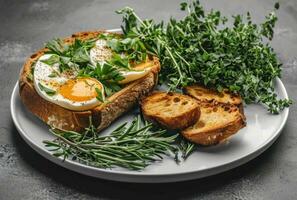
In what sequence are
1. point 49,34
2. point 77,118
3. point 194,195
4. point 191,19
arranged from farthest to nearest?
point 49,34 < point 191,19 < point 77,118 < point 194,195

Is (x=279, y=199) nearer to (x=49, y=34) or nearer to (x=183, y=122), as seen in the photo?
(x=183, y=122)

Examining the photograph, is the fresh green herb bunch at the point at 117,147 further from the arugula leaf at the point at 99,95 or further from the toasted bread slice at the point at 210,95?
the toasted bread slice at the point at 210,95

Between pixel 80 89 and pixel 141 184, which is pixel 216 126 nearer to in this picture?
pixel 141 184

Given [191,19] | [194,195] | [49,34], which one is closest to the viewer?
[194,195]

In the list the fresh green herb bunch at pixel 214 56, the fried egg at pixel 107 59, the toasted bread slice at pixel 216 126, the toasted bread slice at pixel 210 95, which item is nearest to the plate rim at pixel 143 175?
the toasted bread slice at pixel 216 126

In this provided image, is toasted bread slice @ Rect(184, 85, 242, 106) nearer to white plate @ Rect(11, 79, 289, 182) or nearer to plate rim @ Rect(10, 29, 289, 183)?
white plate @ Rect(11, 79, 289, 182)

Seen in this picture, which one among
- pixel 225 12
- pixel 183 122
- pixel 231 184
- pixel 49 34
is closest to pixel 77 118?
pixel 183 122

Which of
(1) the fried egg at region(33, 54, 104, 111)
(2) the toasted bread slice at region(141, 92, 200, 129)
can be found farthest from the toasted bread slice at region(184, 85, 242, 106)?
(1) the fried egg at region(33, 54, 104, 111)
